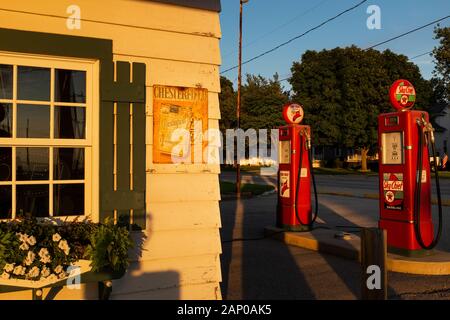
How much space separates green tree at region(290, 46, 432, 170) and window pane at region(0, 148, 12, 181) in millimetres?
38184

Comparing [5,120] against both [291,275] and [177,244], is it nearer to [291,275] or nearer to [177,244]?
[177,244]

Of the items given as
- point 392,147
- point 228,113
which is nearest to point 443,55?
point 228,113

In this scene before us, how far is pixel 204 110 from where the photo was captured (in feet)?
13.6

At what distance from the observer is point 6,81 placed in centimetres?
358

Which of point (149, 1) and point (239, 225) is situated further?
point (239, 225)

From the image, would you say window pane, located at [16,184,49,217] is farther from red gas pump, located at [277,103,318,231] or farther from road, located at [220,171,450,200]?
road, located at [220,171,450,200]

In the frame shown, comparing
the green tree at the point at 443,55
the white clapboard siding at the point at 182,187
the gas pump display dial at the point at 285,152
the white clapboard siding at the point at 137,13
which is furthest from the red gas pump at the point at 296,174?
the green tree at the point at 443,55

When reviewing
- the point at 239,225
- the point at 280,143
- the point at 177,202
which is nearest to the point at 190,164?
the point at 177,202

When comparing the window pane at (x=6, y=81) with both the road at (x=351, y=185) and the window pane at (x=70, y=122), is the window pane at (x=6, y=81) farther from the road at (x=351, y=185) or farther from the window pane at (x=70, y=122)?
the road at (x=351, y=185)

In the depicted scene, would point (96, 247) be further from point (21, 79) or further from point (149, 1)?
point (149, 1)

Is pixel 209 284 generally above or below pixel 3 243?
below

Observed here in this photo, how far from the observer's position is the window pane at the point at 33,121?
363cm

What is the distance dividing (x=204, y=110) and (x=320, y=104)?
39.8 metres

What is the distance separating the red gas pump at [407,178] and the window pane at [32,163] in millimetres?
5093
